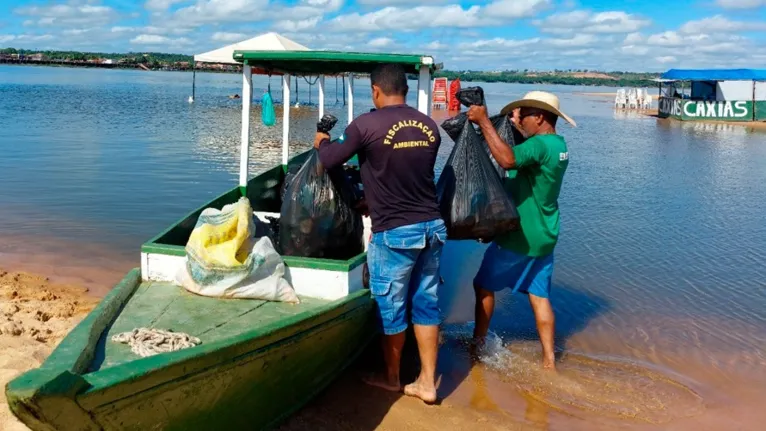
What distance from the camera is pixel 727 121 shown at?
3288 centimetres

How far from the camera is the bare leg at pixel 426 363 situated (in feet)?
14.8

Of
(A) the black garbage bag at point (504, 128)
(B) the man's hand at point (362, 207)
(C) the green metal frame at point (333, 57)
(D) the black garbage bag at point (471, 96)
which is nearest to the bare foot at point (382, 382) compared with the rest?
(B) the man's hand at point (362, 207)

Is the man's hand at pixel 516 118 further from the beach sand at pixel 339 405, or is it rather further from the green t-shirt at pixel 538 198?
the beach sand at pixel 339 405

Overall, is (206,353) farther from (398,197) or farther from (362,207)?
(362,207)

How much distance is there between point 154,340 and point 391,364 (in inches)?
67.2

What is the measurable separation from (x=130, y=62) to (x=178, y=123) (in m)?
87.1

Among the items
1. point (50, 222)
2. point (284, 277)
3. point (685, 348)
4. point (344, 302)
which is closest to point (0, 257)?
point (50, 222)

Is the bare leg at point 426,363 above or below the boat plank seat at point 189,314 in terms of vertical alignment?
below

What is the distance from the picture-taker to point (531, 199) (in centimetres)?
489

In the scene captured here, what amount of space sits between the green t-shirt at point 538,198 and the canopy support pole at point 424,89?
0.87 metres

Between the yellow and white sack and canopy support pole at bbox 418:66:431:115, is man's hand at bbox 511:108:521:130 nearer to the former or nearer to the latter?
canopy support pole at bbox 418:66:431:115

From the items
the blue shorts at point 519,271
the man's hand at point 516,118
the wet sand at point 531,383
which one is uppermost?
the man's hand at point 516,118

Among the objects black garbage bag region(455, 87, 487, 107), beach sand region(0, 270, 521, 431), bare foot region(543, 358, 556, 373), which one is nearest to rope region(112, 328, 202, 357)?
beach sand region(0, 270, 521, 431)

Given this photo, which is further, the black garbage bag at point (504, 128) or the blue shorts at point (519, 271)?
the black garbage bag at point (504, 128)
